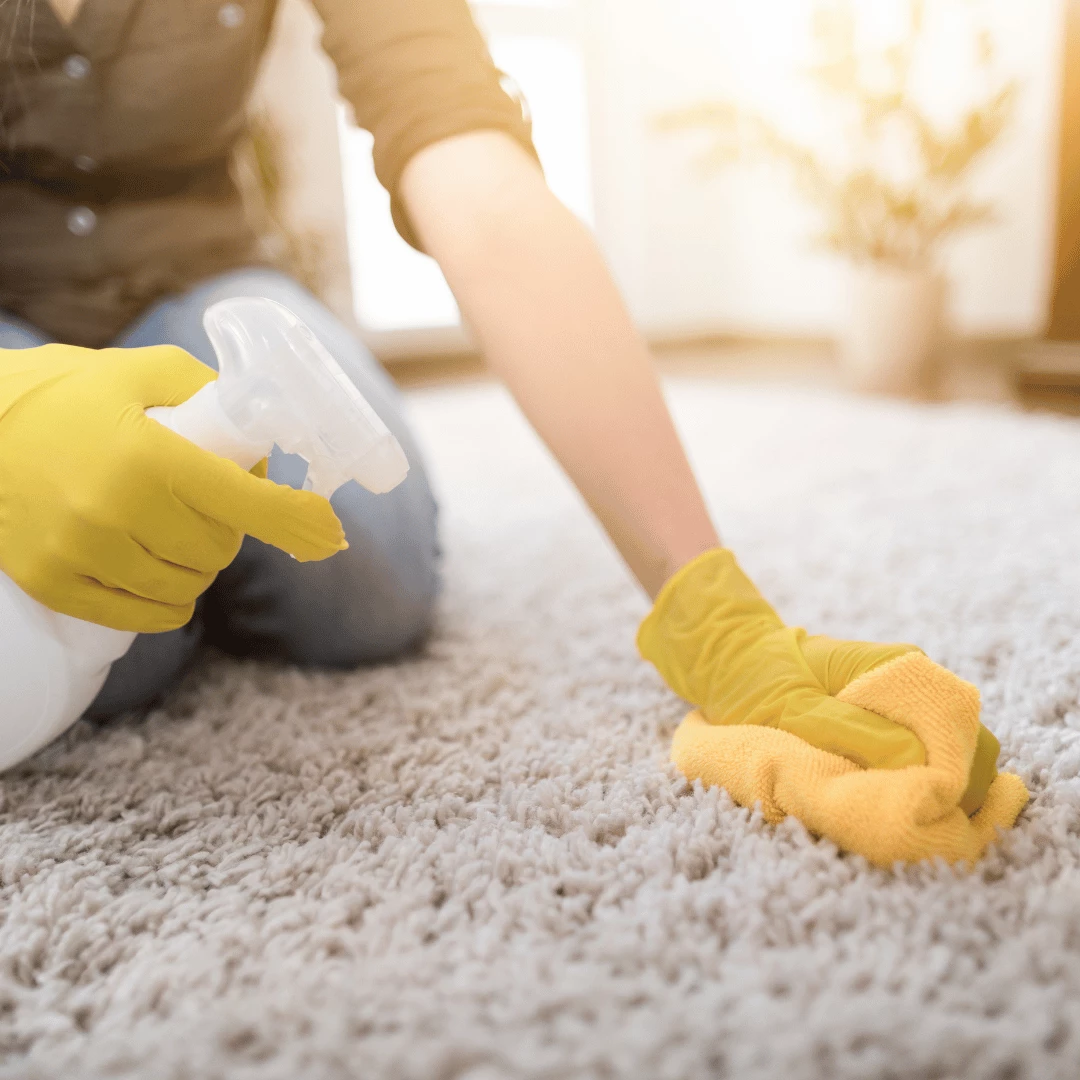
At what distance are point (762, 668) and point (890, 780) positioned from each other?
10 cm

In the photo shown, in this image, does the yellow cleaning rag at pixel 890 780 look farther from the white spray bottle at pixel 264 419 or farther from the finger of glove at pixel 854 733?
the white spray bottle at pixel 264 419

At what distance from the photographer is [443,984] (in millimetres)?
337

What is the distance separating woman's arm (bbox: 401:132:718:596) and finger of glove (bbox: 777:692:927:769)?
4.8 inches

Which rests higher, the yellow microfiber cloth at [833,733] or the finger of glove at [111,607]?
the finger of glove at [111,607]

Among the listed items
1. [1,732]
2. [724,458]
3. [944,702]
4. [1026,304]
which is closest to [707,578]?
[944,702]

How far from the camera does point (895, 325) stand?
6.23 feet

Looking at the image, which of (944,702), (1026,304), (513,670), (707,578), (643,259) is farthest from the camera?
(643,259)

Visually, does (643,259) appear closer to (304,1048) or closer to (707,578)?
(707,578)

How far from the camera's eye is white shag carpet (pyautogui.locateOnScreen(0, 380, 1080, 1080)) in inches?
12.1

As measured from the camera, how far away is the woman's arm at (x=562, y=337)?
532mm

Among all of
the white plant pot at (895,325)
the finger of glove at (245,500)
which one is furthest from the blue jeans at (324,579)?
the white plant pot at (895,325)

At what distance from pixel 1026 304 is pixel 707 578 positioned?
2.02m

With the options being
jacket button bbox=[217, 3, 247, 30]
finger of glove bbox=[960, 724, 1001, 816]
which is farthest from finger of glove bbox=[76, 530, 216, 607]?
jacket button bbox=[217, 3, 247, 30]

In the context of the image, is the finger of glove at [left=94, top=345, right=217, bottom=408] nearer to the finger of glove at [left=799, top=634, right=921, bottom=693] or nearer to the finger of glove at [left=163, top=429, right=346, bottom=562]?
the finger of glove at [left=163, top=429, right=346, bottom=562]
